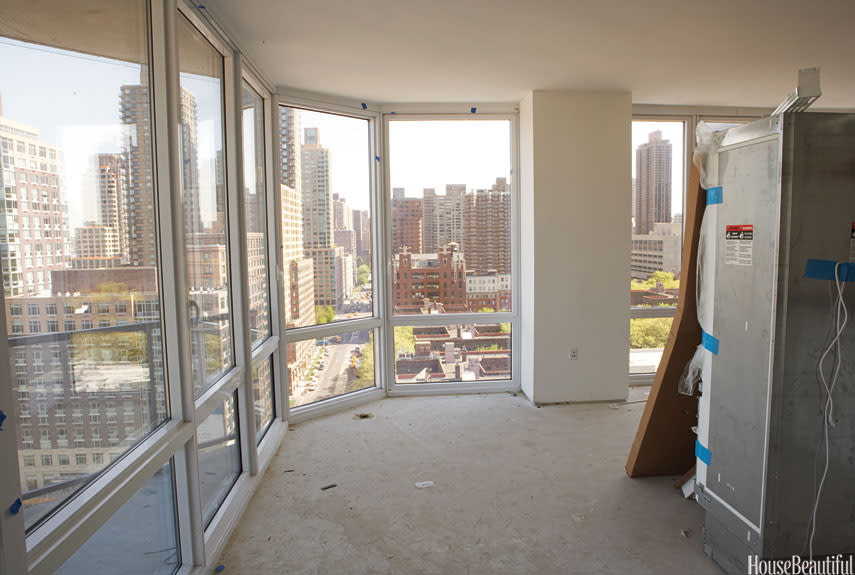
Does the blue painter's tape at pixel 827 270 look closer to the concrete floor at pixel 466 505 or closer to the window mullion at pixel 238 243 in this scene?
the concrete floor at pixel 466 505

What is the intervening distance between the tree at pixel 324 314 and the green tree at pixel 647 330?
2.96 meters

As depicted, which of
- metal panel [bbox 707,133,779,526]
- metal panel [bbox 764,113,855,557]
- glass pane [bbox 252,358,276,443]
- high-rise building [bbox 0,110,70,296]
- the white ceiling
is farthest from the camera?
glass pane [bbox 252,358,276,443]

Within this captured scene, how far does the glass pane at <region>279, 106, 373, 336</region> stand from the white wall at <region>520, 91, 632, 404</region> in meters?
1.52

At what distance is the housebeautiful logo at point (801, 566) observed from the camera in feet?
7.05

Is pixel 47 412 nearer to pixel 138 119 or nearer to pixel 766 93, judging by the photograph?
pixel 138 119

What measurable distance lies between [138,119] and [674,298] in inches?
192

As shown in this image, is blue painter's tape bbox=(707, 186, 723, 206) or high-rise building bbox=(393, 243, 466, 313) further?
high-rise building bbox=(393, 243, 466, 313)

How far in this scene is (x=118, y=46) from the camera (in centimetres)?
183

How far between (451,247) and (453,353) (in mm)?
1047

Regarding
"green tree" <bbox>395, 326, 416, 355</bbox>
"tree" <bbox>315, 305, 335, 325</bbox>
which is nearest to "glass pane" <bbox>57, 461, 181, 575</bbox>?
"tree" <bbox>315, 305, 335, 325</bbox>

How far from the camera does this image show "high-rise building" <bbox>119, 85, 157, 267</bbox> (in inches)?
74.5

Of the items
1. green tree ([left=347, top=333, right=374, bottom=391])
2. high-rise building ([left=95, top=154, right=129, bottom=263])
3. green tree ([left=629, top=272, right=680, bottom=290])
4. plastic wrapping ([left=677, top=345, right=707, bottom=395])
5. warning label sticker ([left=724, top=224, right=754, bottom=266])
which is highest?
high-rise building ([left=95, top=154, right=129, bottom=263])

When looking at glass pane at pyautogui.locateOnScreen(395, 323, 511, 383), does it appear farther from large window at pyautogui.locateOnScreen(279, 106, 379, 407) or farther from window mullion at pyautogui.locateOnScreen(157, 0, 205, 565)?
window mullion at pyautogui.locateOnScreen(157, 0, 205, 565)

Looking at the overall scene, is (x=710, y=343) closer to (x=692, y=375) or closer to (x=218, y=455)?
(x=692, y=375)
